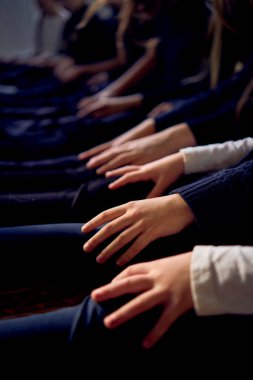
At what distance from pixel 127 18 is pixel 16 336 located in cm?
149

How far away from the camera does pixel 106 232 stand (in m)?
0.51

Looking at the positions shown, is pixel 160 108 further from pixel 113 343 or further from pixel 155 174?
pixel 113 343

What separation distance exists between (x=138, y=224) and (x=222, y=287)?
17 cm

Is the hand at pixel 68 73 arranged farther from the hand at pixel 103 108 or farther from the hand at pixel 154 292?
the hand at pixel 154 292

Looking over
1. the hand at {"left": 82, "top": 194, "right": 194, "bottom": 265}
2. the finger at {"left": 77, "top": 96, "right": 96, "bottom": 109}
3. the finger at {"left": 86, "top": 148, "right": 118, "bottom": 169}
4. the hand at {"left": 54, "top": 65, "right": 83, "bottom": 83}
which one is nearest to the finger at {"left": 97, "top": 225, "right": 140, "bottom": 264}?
the hand at {"left": 82, "top": 194, "right": 194, "bottom": 265}

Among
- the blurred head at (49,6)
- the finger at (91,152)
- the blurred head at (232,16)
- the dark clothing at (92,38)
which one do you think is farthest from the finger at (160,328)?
the blurred head at (49,6)

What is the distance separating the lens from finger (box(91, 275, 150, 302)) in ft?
1.31

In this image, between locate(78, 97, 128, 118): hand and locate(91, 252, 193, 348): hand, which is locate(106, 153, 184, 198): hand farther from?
locate(78, 97, 128, 118): hand

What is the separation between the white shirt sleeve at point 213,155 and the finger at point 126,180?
0.11 metres

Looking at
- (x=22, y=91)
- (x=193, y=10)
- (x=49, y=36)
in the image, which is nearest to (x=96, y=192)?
(x=193, y=10)

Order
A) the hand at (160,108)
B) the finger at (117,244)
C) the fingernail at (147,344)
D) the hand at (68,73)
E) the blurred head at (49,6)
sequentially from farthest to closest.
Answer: the blurred head at (49,6) < the hand at (68,73) < the hand at (160,108) < the finger at (117,244) < the fingernail at (147,344)

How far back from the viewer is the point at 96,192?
668 millimetres

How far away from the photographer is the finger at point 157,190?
67 centimetres

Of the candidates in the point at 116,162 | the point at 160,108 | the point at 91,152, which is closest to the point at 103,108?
the point at 160,108
